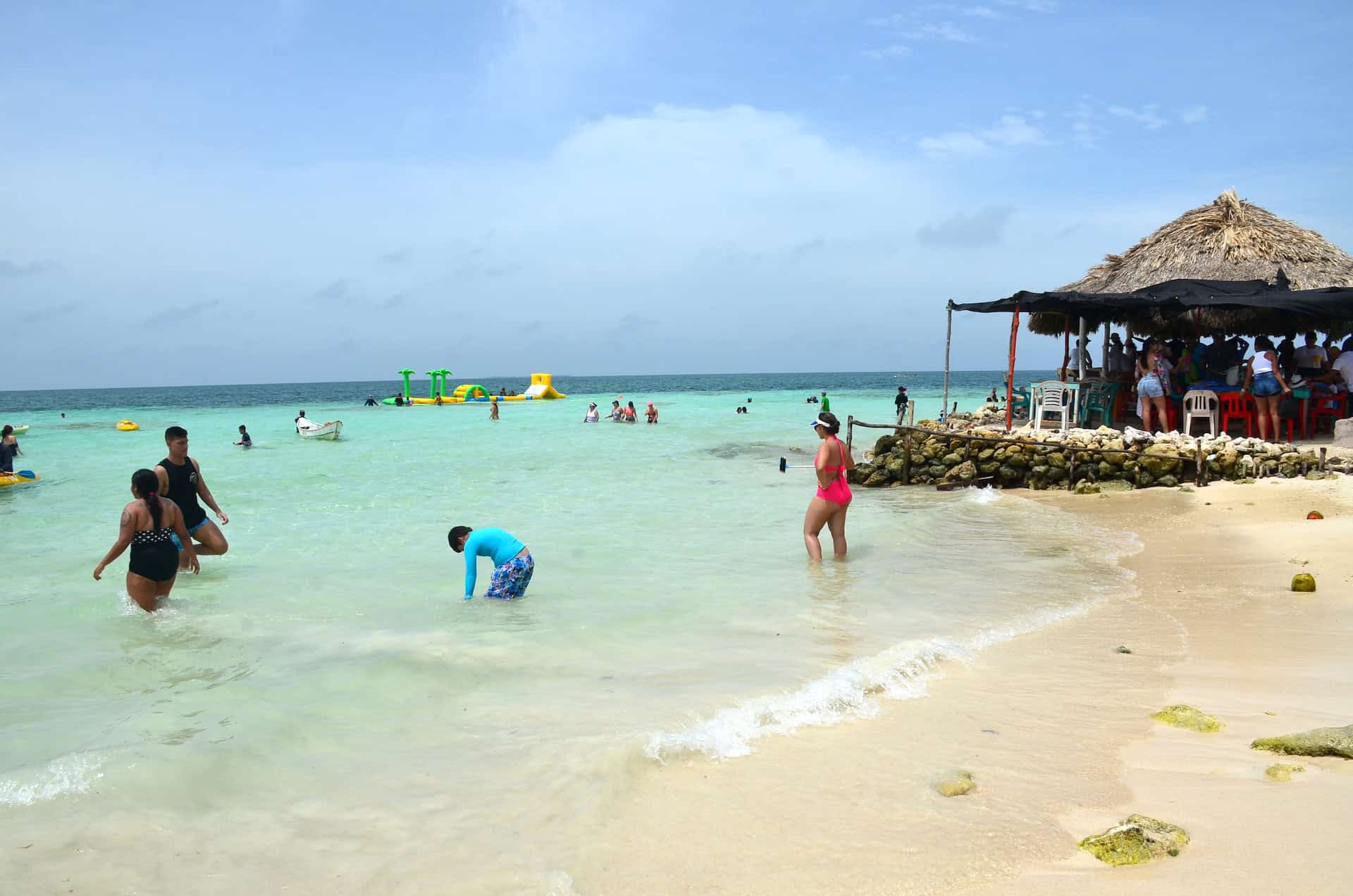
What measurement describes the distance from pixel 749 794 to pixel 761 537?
23.4 ft

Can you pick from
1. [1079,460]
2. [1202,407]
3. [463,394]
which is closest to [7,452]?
[1079,460]

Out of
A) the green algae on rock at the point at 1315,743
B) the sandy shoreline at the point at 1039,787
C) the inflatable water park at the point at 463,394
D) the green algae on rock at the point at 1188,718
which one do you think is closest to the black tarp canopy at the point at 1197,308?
the sandy shoreline at the point at 1039,787

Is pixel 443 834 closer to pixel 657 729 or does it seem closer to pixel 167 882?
pixel 167 882

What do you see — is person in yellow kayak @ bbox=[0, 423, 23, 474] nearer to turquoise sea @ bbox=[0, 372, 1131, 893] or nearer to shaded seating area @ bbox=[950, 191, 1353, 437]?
turquoise sea @ bbox=[0, 372, 1131, 893]

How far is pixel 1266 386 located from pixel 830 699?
12208 millimetres

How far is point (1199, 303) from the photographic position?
13719 mm

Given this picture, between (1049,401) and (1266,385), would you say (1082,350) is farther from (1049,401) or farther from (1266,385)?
(1266,385)

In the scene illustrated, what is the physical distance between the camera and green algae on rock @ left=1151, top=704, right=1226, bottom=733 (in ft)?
14.5

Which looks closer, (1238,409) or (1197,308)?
(1238,409)

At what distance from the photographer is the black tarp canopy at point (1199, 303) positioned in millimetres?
13102

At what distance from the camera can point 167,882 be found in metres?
3.40

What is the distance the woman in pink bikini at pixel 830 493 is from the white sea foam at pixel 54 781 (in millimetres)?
5996

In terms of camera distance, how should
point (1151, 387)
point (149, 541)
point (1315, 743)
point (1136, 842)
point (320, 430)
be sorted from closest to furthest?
point (1136, 842), point (1315, 743), point (149, 541), point (1151, 387), point (320, 430)

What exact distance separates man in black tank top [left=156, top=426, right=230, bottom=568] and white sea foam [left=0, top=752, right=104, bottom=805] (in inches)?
125
